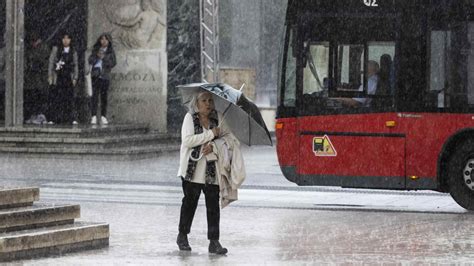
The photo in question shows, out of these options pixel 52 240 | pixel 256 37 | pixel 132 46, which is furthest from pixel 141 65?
pixel 52 240

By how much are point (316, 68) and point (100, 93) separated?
40.9 ft

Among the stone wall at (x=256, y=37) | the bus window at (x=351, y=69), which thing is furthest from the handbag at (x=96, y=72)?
the bus window at (x=351, y=69)

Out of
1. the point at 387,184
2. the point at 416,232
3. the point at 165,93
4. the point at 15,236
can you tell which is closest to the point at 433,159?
→ the point at 387,184

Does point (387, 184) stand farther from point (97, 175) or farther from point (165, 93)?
point (165, 93)

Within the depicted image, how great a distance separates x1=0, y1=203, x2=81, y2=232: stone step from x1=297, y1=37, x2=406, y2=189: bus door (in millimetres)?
5673

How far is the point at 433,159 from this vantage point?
61.9 feet

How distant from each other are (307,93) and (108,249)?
621 centimetres

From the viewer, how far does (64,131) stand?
28875mm

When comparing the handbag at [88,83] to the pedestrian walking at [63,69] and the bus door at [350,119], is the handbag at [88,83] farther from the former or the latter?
the bus door at [350,119]

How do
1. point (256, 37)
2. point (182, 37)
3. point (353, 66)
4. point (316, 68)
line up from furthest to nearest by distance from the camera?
point (256, 37)
point (182, 37)
point (316, 68)
point (353, 66)

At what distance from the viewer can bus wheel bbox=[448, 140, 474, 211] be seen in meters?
18.7

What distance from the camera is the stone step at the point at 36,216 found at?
13.1 metres

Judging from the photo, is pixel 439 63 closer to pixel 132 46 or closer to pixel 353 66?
pixel 353 66

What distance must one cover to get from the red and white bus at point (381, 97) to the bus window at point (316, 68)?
0.01m
